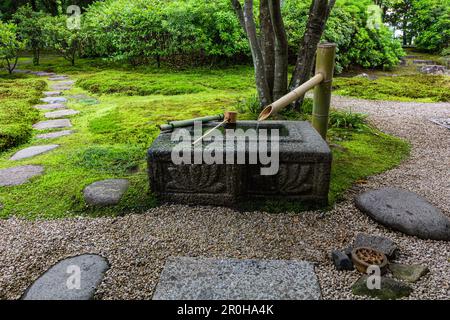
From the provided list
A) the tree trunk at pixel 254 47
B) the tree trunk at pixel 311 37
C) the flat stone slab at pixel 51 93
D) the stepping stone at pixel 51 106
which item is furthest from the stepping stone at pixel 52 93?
the tree trunk at pixel 311 37

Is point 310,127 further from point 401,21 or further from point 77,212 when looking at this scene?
point 401,21

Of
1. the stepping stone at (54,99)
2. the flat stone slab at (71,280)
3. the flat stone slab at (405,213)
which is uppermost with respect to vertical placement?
the stepping stone at (54,99)

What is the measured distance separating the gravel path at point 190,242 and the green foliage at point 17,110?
2106 millimetres

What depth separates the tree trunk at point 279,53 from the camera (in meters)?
4.37

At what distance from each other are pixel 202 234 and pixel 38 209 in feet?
4.88

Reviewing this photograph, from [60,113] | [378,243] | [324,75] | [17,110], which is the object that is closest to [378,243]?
[378,243]

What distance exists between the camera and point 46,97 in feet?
23.2

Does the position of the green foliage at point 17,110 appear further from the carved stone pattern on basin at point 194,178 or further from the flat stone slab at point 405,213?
the flat stone slab at point 405,213

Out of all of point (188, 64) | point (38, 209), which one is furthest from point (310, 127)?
point (188, 64)

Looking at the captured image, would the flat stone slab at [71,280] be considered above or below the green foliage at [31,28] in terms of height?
below

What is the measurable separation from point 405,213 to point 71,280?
8.12ft

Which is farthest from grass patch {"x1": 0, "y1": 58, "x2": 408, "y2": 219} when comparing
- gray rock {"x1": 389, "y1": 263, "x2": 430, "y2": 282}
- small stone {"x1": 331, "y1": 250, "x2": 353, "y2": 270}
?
gray rock {"x1": 389, "y1": 263, "x2": 430, "y2": 282}

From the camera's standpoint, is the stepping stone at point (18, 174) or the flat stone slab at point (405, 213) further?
the stepping stone at point (18, 174)

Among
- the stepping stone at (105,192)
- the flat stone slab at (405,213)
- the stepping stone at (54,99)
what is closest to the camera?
the flat stone slab at (405,213)
